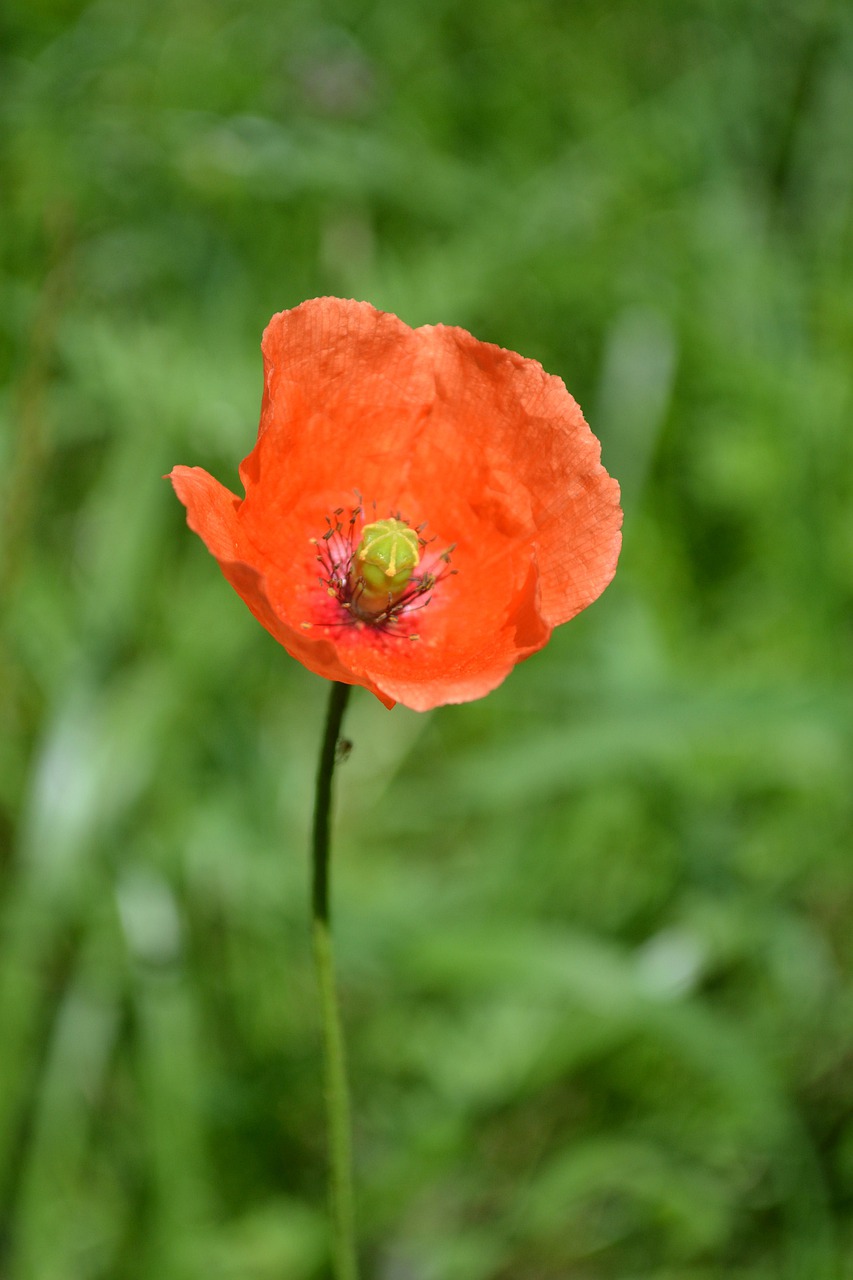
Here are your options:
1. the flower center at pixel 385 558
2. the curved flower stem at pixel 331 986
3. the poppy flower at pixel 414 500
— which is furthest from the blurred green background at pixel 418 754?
the curved flower stem at pixel 331 986

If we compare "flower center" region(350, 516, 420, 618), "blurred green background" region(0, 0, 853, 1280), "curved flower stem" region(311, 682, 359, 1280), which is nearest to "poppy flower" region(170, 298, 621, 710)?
"flower center" region(350, 516, 420, 618)

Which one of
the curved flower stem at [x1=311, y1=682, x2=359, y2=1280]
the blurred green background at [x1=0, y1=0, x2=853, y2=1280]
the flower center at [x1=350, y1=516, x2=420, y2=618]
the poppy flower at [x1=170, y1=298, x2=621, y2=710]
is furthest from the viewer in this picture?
the blurred green background at [x1=0, y1=0, x2=853, y2=1280]

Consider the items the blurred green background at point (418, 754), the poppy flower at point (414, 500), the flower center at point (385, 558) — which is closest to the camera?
the poppy flower at point (414, 500)

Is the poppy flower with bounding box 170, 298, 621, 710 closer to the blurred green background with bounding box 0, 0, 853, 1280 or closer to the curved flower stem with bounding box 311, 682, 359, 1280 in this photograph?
the curved flower stem with bounding box 311, 682, 359, 1280

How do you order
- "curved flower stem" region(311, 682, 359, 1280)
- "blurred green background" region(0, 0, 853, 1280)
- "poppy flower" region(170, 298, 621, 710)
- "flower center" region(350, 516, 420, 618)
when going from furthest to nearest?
"blurred green background" region(0, 0, 853, 1280) → "flower center" region(350, 516, 420, 618) → "poppy flower" region(170, 298, 621, 710) → "curved flower stem" region(311, 682, 359, 1280)

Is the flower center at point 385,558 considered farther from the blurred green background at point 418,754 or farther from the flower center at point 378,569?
the blurred green background at point 418,754

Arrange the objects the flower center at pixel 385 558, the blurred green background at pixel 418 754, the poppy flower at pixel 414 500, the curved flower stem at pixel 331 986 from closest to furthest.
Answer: the curved flower stem at pixel 331 986, the poppy flower at pixel 414 500, the flower center at pixel 385 558, the blurred green background at pixel 418 754

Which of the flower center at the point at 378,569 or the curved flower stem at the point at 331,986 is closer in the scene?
the curved flower stem at the point at 331,986

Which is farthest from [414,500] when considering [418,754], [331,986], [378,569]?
[418,754]

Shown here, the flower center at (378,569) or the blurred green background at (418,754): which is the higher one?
the flower center at (378,569)

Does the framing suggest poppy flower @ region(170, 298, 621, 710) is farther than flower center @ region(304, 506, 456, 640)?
No
